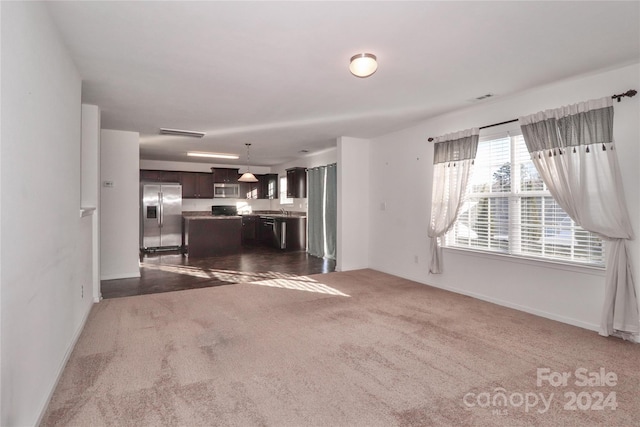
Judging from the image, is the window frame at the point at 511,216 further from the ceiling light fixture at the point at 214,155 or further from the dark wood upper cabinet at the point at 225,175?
the dark wood upper cabinet at the point at 225,175

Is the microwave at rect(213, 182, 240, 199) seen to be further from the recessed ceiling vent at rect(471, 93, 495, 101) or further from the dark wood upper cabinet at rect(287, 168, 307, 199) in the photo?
the recessed ceiling vent at rect(471, 93, 495, 101)

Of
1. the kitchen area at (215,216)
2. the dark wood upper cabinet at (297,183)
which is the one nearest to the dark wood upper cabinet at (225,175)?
the kitchen area at (215,216)

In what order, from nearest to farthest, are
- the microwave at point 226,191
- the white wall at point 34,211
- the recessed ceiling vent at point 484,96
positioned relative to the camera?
the white wall at point 34,211 < the recessed ceiling vent at point 484,96 < the microwave at point 226,191

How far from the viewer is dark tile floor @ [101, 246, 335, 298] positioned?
491cm

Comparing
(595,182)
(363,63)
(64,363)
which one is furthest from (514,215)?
(64,363)

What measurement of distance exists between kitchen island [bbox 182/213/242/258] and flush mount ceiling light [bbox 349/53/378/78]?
19.4 ft

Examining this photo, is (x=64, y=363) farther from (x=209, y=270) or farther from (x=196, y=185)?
(x=196, y=185)

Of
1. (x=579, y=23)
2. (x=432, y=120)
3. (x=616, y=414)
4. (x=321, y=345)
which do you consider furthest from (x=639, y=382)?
(x=432, y=120)

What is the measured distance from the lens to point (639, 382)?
7.43ft

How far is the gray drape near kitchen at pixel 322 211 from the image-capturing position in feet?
23.6

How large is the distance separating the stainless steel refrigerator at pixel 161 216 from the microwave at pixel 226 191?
3.71ft

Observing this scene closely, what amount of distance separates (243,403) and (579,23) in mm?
3486

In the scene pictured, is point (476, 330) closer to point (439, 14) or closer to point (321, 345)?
point (321, 345)

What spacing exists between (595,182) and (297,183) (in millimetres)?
6343
